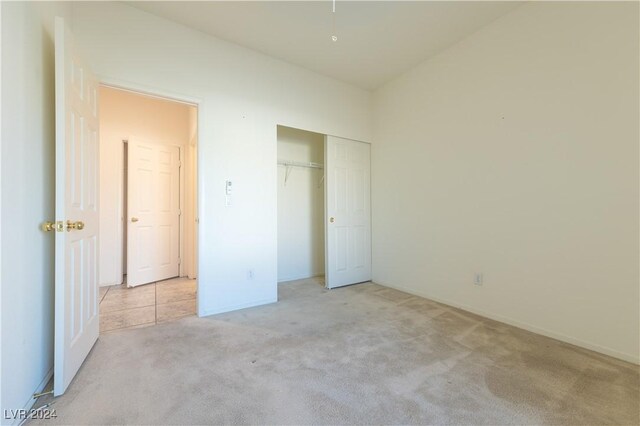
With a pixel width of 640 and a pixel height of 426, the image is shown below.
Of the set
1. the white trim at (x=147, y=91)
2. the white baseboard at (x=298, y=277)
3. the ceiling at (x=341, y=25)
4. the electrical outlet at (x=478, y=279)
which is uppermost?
the ceiling at (x=341, y=25)

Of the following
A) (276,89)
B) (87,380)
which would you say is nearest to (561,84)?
(276,89)

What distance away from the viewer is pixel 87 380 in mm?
1625

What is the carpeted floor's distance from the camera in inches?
53.6

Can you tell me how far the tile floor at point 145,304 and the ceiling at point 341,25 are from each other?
2759mm

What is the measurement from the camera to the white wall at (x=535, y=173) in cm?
191

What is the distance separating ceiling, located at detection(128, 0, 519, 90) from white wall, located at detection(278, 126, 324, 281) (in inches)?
48.3

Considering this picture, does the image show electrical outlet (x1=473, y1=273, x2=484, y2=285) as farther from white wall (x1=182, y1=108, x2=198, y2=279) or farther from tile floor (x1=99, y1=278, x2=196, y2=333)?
white wall (x1=182, y1=108, x2=198, y2=279)

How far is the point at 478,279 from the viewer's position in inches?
107

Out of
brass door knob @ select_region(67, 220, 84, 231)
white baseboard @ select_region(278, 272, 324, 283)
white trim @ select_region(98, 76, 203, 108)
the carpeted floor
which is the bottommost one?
the carpeted floor

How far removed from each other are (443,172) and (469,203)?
0.45 m

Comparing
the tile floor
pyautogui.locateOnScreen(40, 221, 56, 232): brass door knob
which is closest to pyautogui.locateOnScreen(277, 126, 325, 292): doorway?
the tile floor

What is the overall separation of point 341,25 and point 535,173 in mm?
2153

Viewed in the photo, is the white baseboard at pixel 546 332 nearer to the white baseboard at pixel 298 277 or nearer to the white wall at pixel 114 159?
the white baseboard at pixel 298 277

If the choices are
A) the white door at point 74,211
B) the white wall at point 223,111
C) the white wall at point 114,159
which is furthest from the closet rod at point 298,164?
the white door at point 74,211
